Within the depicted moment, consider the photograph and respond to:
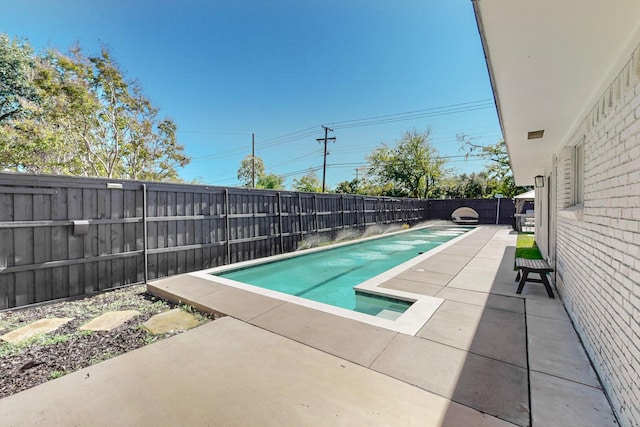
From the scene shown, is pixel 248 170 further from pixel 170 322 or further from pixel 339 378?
pixel 339 378

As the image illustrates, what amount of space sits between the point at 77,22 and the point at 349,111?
63.1 ft

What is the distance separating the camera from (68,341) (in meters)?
3.02

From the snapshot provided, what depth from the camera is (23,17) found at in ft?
33.2

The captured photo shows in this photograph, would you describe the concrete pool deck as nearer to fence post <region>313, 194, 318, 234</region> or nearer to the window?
the window

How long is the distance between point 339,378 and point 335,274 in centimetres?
504

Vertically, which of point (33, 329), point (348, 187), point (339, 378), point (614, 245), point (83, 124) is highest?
point (83, 124)

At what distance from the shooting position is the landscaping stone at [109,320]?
3.38 metres

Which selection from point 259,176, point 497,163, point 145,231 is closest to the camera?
point 145,231

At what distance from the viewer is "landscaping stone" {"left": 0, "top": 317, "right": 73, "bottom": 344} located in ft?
10.2

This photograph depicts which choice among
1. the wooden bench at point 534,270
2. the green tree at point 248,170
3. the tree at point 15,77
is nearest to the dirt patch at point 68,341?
the wooden bench at point 534,270

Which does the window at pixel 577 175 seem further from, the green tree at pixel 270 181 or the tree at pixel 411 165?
the green tree at pixel 270 181

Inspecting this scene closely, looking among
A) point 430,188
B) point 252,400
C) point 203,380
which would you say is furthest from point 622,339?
point 430,188

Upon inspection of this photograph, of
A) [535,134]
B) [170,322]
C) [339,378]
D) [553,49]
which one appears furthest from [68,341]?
[535,134]

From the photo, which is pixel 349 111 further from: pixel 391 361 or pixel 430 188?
pixel 391 361
